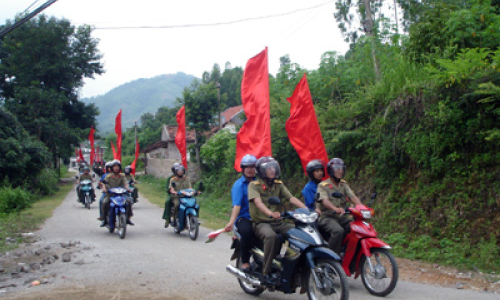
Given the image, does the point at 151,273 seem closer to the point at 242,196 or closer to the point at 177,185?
the point at 242,196

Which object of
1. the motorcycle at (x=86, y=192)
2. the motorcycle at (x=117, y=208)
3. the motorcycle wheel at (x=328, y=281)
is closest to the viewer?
the motorcycle wheel at (x=328, y=281)

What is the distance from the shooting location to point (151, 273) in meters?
7.19

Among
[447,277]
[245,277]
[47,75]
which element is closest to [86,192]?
[245,277]

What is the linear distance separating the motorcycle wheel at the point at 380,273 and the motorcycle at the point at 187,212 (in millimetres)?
5572

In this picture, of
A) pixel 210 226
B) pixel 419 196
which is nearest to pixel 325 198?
pixel 419 196

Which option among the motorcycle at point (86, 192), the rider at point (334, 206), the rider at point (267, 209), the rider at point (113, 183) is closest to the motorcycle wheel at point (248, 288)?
the rider at point (267, 209)

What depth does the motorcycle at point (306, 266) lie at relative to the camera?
16.0 feet

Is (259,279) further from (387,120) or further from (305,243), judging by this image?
(387,120)

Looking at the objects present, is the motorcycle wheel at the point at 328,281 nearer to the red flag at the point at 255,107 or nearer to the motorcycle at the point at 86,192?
the red flag at the point at 255,107

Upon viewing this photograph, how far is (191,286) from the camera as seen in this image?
20.9 feet

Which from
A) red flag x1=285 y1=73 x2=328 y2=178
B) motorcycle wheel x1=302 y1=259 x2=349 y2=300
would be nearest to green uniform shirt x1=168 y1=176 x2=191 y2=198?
red flag x1=285 y1=73 x2=328 y2=178

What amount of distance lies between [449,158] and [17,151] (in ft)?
62.9

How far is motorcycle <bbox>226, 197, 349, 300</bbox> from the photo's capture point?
489 centimetres

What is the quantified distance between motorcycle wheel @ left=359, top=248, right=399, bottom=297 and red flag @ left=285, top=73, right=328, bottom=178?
302 centimetres
